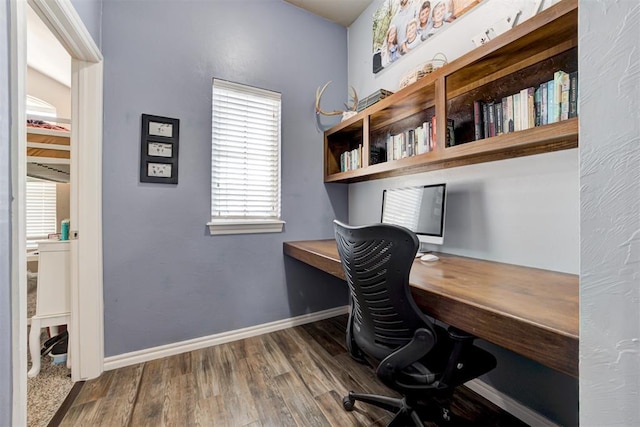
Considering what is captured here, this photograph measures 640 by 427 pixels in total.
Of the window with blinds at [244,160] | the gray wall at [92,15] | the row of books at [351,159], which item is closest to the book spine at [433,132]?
the row of books at [351,159]

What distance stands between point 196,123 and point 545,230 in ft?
7.61

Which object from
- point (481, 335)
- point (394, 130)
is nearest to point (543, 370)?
point (481, 335)

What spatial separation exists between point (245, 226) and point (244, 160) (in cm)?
57

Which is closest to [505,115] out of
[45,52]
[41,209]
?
[45,52]

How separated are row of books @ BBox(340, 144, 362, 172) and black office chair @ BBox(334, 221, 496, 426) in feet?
4.00

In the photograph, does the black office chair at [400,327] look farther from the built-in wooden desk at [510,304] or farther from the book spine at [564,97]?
the book spine at [564,97]

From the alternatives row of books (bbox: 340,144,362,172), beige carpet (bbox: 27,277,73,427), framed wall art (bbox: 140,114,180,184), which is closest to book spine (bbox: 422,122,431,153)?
row of books (bbox: 340,144,362,172)

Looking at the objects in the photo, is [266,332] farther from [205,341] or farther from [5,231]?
[5,231]

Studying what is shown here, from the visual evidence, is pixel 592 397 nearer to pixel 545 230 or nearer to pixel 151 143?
pixel 545 230

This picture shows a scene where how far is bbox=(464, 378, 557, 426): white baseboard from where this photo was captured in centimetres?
124

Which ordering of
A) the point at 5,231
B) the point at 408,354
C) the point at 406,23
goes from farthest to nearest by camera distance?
1. the point at 406,23
2. the point at 408,354
3. the point at 5,231

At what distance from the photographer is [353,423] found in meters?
1.28

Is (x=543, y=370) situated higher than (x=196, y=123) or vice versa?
(x=196, y=123)

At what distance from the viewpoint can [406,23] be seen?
6.56 ft
